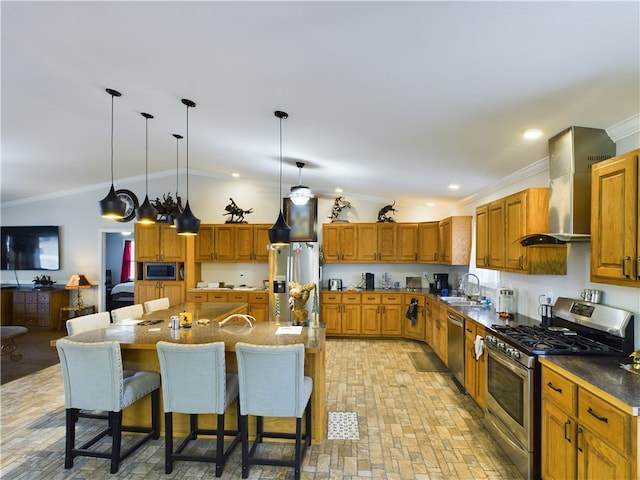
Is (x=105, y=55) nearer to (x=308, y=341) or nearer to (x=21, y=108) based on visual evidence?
(x=21, y=108)

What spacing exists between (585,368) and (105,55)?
12.5ft

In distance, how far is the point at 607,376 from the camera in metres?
1.92

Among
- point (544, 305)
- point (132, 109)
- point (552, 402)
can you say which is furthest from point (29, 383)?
point (544, 305)

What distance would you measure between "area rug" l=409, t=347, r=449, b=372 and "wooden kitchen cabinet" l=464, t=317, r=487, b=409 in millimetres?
1035

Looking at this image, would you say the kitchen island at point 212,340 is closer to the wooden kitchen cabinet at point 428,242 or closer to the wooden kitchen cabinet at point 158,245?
the wooden kitchen cabinet at point 158,245

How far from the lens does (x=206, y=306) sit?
4699mm

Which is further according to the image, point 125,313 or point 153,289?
point 153,289

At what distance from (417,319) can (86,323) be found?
4910 mm

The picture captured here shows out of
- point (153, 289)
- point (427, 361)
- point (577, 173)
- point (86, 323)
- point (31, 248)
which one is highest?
point (577, 173)

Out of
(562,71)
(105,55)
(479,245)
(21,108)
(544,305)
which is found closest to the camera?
(562,71)

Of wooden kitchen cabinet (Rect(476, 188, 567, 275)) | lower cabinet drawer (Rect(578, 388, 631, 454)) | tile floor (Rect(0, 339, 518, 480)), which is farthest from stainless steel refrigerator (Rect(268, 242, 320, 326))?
lower cabinet drawer (Rect(578, 388, 631, 454))

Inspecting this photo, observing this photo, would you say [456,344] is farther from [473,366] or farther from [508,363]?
[508,363]

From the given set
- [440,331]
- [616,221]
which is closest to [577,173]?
[616,221]

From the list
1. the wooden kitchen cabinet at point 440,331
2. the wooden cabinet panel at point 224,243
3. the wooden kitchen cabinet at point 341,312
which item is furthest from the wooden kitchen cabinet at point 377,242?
the wooden cabinet panel at point 224,243
